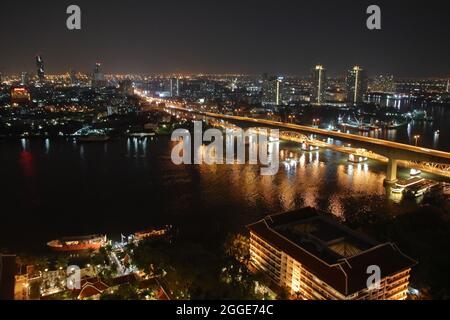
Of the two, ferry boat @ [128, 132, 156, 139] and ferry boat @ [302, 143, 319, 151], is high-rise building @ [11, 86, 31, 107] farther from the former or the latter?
ferry boat @ [302, 143, 319, 151]

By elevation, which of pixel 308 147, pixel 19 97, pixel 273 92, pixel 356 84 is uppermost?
pixel 356 84

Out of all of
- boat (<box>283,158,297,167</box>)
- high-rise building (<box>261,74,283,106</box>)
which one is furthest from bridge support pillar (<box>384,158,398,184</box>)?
high-rise building (<box>261,74,283,106</box>)

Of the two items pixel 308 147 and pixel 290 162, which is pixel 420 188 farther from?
pixel 308 147

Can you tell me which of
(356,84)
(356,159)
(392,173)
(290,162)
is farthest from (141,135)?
(356,84)

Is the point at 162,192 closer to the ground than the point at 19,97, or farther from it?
closer to the ground

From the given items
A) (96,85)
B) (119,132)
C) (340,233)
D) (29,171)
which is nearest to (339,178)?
(340,233)
